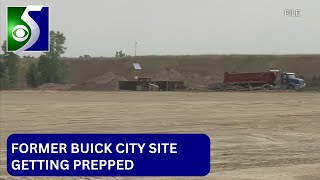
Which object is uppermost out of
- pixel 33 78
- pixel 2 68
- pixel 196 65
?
pixel 196 65

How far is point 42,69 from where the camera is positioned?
251ft

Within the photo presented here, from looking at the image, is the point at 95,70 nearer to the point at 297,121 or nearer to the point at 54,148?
the point at 297,121

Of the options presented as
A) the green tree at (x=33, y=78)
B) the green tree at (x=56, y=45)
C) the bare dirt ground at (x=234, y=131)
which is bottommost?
Answer: the green tree at (x=33, y=78)

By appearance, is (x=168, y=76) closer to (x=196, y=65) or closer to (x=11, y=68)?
(x=11, y=68)

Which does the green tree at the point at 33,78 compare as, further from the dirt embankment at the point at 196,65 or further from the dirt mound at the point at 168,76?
the dirt mound at the point at 168,76

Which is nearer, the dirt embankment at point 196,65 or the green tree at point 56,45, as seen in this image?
the green tree at point 56,45

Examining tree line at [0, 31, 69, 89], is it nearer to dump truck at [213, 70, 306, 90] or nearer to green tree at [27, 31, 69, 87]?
green tree at [27, 31, 69, 87]

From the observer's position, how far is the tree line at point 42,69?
7394 centimetres

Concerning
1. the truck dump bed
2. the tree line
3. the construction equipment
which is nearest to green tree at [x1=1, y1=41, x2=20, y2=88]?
the tree line

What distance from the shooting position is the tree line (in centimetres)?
7394

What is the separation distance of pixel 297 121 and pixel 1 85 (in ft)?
196

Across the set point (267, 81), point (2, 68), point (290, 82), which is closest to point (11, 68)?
point (2, 68)

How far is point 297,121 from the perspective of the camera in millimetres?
18828

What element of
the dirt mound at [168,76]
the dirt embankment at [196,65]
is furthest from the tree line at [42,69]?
the dirt mound at [168,76]
